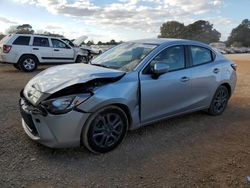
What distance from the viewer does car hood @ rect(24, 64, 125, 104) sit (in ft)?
13.9

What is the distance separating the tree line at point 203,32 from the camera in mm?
96188

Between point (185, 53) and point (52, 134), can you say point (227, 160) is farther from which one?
point (52, 134)

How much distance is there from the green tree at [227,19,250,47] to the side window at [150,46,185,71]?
107 metres

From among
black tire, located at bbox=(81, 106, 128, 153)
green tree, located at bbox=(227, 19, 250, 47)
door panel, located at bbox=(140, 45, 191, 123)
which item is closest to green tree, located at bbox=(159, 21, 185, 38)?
green tree, located at bbox=(227, 19, 250, 47)

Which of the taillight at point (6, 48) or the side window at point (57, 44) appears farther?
the side window at point (57, 44)

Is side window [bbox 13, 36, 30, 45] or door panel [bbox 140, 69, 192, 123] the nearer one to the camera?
door panel [bbox 140, 69, 192, 123]

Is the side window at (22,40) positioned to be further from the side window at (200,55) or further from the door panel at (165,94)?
the door panel at (165,94)

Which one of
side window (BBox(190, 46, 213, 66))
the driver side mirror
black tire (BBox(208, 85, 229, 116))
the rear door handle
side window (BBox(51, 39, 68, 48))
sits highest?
side window (BBox(51, 39, 68, 48))

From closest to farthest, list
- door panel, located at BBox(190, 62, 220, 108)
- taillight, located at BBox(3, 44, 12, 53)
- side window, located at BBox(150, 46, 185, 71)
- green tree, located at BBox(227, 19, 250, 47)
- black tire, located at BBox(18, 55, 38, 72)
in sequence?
1. side window, located at BBox(150, 46, 185, 71)
2. door panel, located at BBox(190, 62, 220, 108)
3. taillight, located at BBox(3, 44, 12, 53)
4. black tire, located at BBox(18, 55, 38, 72)
5. green tree, located at BBox(227, 19, 250, 47)

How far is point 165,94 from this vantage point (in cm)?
509

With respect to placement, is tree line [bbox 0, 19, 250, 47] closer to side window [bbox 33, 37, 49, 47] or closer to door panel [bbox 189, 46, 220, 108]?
side window [bbox 33, 37, 49, 47]

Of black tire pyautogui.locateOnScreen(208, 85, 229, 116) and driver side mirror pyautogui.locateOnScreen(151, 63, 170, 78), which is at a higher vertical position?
driver side mirror pyautogui.locateOnScreen(151, 63, 170, 78)

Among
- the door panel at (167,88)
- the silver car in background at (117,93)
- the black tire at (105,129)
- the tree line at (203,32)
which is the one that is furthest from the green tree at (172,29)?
the black tire at (105,129)

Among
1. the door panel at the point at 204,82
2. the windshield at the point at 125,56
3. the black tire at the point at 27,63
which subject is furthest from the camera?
the black tire at the point at 27,63
